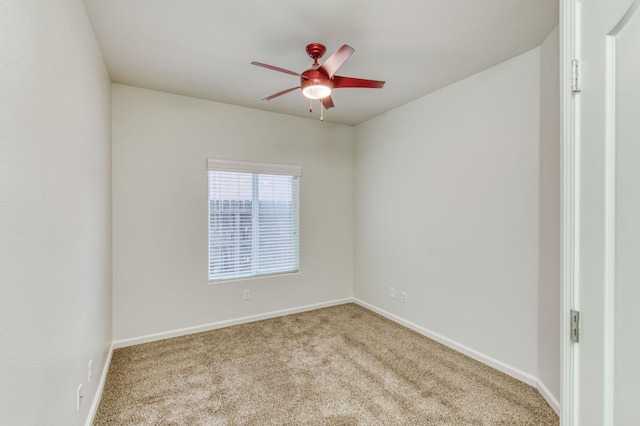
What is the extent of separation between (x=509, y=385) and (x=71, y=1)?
387cm

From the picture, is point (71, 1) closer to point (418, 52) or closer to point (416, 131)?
point (418, 52)

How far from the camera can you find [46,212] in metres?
1.26

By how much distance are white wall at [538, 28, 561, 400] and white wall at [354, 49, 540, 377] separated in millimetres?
64

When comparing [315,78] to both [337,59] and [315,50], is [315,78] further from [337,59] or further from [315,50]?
[315,50]

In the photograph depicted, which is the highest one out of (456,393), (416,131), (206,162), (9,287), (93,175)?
(416,131)

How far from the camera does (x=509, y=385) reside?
242 centimetres

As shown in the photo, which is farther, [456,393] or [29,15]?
[456,393]

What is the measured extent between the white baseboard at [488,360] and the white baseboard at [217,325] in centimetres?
93

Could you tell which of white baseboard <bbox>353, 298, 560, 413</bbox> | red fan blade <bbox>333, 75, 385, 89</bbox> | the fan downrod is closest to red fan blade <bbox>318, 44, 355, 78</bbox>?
red fan blade <bbox>333, 75, 385, 89</bbox>

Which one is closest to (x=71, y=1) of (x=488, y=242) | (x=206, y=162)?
(x=206, y=162)
